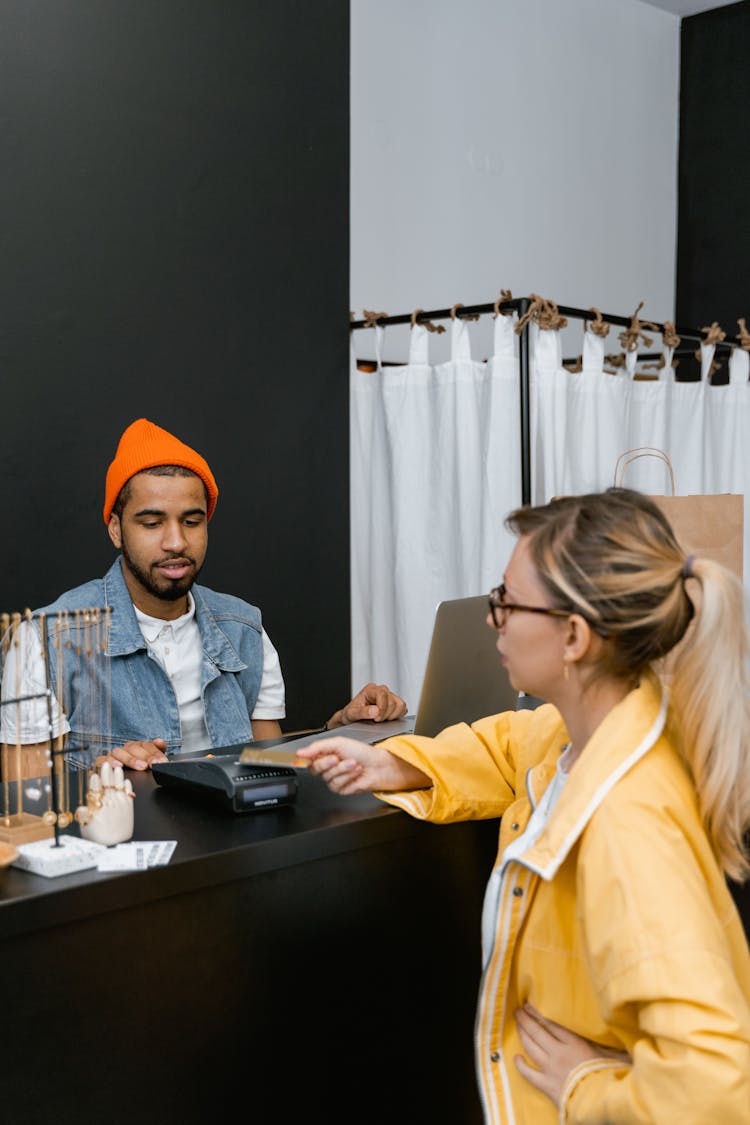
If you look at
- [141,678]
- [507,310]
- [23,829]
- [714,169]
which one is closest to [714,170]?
[714,169]

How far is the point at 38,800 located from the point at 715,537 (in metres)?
1.89

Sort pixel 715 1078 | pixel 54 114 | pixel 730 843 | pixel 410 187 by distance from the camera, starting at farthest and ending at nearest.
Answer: pixel 410 187
pixel 54 114
pixel 730 843
pixel 715 1078

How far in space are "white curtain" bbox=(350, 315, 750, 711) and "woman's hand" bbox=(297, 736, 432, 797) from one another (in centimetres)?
156

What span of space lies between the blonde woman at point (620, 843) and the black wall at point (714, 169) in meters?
3.65

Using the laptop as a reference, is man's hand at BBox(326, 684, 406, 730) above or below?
below

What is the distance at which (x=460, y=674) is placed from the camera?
1925 mm

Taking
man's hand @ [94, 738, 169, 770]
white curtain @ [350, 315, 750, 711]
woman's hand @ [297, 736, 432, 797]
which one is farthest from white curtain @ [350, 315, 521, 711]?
woman's hand @ [297, 736, 432, 797]

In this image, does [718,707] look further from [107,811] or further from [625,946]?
[107,811]

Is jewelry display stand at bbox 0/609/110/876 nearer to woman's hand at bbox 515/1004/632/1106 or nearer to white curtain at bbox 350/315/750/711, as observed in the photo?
woman's hand at bbox 515/1004/632/1106

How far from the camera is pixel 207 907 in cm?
142

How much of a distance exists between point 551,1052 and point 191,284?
1.88m

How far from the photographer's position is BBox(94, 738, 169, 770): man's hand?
188 centimetres

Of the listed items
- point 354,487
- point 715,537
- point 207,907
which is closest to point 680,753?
point 207,907

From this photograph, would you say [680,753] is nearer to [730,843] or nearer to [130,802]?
[730,843]
